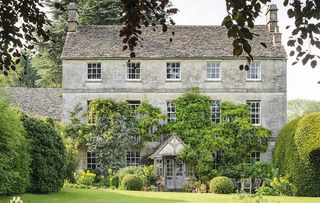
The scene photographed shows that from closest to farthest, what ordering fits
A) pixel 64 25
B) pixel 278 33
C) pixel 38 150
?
pixel 38 150, pixel 278 33, pixel 64 25

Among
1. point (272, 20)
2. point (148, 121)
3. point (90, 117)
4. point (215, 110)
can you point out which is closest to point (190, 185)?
point (148, 121)

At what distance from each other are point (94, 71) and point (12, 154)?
15.1m

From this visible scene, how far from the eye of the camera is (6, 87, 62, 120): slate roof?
37.8m

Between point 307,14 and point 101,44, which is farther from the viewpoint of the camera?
point 101,44

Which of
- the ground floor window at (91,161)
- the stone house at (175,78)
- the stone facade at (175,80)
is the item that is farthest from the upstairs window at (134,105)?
the ground floor window at (91,161)

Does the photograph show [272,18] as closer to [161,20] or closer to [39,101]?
[39,101]

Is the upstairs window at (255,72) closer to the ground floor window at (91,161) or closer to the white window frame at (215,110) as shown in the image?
the white window frame at (215,110)

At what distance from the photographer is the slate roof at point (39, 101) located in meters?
37.8

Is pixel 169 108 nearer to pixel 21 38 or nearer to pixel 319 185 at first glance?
pixel 319 185

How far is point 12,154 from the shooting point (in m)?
20.0

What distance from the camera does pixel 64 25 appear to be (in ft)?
146

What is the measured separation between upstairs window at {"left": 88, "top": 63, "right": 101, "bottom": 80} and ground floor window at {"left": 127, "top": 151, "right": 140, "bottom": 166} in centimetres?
474

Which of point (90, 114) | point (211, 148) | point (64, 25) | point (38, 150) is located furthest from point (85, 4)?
point (38, 150)

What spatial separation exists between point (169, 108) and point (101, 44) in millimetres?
5544
